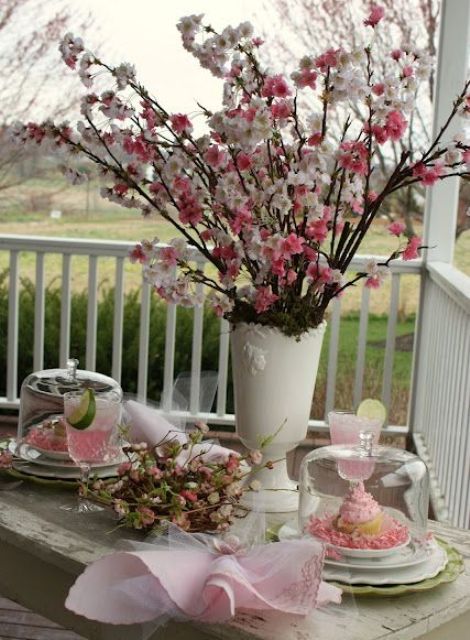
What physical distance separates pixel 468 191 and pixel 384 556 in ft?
17.9

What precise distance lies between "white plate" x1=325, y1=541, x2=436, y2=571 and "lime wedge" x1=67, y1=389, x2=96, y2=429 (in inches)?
18.5

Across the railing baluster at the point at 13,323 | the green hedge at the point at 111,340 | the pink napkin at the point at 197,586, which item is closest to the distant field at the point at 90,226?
the green hedge at the point at 111,340

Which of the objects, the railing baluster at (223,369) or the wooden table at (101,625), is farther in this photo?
the railing baluster at (223,369)

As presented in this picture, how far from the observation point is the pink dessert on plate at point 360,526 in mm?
1501

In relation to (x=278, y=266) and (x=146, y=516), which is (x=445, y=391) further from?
(x=146, y=516)

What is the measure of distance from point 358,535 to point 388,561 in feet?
0.19

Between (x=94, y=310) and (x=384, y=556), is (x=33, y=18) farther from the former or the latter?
(x=384, y=556)

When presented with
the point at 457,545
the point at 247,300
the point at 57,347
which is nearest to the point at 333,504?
the point at 457,545

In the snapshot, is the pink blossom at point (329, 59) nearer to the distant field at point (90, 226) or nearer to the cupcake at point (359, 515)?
the cupcake at point (359, 515)

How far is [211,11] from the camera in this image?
8.41 meters

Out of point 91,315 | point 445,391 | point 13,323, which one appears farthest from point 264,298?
point 13,323

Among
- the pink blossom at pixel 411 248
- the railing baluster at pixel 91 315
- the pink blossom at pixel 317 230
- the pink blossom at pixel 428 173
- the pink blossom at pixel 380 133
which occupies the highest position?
the pink blossom at pixel 380 133

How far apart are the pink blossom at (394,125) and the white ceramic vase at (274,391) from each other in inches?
14.1

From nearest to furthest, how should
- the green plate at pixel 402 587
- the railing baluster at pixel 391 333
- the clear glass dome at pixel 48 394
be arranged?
the green plate at pixel 402 587, the clear glass dome at pixel 48 394, the railing baluster at pixel 391 333
